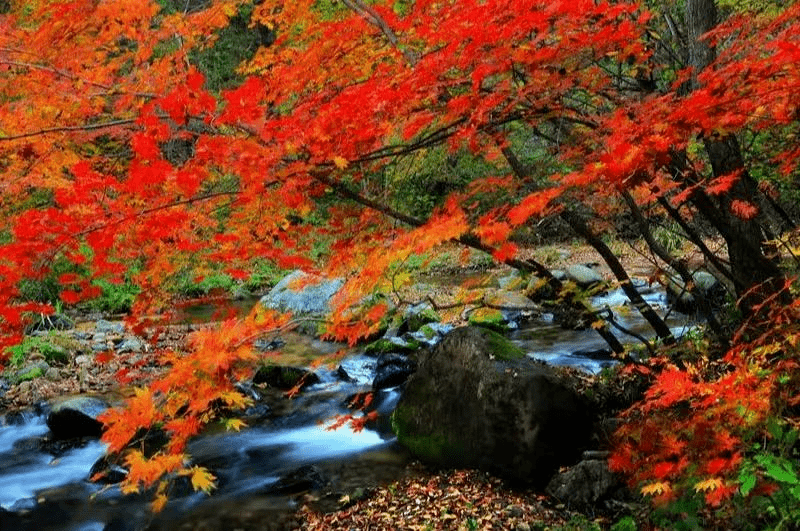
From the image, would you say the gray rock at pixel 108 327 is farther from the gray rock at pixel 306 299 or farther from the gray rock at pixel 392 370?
the gray rock at pixel 392 370

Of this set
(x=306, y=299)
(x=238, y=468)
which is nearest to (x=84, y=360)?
(x=306, y=299)

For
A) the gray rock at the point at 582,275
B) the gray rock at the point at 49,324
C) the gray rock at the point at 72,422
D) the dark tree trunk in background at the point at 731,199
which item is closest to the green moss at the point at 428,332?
the gray rock at the point at 582,275

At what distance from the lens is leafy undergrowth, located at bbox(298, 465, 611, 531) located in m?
4.52

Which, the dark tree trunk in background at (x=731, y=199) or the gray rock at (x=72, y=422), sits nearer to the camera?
the dark tree trunk in background at (x=731, y=199)

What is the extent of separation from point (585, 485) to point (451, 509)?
39.6 inches

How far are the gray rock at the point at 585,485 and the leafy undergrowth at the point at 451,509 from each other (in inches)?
3.8

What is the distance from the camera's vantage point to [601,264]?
15.8 m

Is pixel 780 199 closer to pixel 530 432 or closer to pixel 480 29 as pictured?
pixel 530 432

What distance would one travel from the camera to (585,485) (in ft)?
15.6

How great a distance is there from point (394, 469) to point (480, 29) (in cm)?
388

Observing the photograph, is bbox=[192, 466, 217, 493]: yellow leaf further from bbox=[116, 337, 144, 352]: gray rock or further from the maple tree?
bbox=[116, 337, 144, 352]: gray rock

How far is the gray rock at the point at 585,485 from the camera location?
184 inches

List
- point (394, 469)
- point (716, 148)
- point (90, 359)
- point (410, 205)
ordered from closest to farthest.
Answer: point (716, 148), point (394, 469), point (90, 359), point (410, 205)

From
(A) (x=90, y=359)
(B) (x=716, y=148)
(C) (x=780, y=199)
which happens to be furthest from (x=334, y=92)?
(A) (x=90, y=359)
